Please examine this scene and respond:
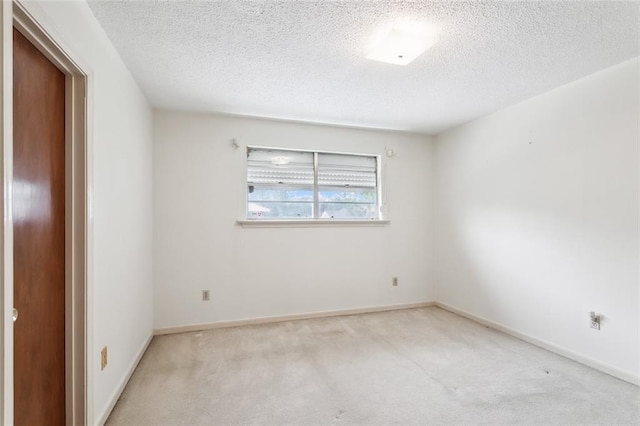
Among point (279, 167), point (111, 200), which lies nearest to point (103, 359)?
point (111, 200)

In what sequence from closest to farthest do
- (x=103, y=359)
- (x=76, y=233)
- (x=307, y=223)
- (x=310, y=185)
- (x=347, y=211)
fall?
(x=76, y=233) < (x=103, y=359) < (x=307, y=223) < (x=310, y=185) < (x=347, y=211)

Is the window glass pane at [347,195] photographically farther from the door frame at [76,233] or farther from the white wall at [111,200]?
the door frame at [76,233]

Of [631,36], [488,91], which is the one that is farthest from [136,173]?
[631,36]

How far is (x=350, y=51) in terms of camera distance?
81.7 inches

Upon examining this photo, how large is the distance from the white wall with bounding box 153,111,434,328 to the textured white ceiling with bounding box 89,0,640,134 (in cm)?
44

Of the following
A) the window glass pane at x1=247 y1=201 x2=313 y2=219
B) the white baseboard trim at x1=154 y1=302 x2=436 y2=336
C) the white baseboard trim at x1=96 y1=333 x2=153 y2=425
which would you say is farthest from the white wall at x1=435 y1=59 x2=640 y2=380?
the white baseboard trim at x1=96 y1=333 x2=153 y2=425

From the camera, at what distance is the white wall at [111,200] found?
157cm

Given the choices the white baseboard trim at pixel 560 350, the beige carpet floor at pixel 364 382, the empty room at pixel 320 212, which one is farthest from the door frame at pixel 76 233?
the white baseboard trim at pixel 560 350

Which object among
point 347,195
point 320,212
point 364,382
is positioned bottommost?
point 364,382

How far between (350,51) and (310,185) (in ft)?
6.20

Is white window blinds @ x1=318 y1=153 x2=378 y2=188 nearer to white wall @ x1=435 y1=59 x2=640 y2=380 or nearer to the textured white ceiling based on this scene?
the textured white ceiling

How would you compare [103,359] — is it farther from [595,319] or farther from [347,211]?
[595,319]

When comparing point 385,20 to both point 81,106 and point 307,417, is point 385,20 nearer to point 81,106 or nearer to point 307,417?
point 81,106

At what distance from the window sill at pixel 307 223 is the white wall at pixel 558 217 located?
112 centimetres
